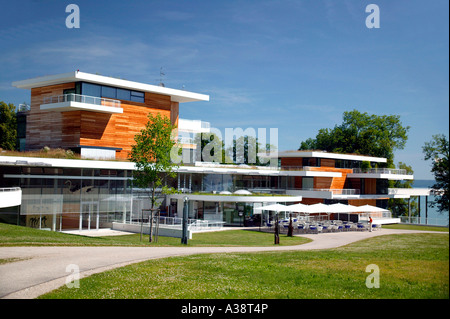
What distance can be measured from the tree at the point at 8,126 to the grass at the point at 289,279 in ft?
146

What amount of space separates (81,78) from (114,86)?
147 inches

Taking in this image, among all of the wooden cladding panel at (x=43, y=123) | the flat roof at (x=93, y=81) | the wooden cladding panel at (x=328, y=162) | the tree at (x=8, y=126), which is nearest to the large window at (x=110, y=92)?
the flat roof at (x=93, y=81)

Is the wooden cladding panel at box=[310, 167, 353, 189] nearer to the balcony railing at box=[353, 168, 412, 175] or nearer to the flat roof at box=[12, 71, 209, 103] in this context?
the balcony railing at box=[353, 168, 412, 175]

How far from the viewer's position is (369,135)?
6844 centimetres

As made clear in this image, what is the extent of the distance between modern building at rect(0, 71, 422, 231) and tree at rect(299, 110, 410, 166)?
1846 centimetres

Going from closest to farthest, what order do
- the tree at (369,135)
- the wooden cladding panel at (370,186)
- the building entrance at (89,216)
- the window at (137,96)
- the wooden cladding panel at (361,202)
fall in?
the building entrance at (89,216) → the window at (137,96) → the wooden cladding panel at (361,202) → the wooden cladding panel at (370,186) → the tree at (369,135)

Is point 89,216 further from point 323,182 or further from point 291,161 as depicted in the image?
point 323,182

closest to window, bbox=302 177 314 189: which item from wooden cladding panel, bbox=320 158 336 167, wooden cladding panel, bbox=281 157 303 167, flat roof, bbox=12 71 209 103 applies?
wooden cladding panel, bbox=281 157 303 167

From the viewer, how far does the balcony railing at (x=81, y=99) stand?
36188 millimetres

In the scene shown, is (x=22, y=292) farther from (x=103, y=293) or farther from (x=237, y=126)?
(x=237, y=126)

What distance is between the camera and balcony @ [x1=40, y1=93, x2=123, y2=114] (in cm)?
3575

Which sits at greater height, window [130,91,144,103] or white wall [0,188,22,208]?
window [130,91,144,103]

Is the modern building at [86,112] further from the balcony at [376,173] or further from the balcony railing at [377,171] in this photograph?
the balcony railing at [377,171]
